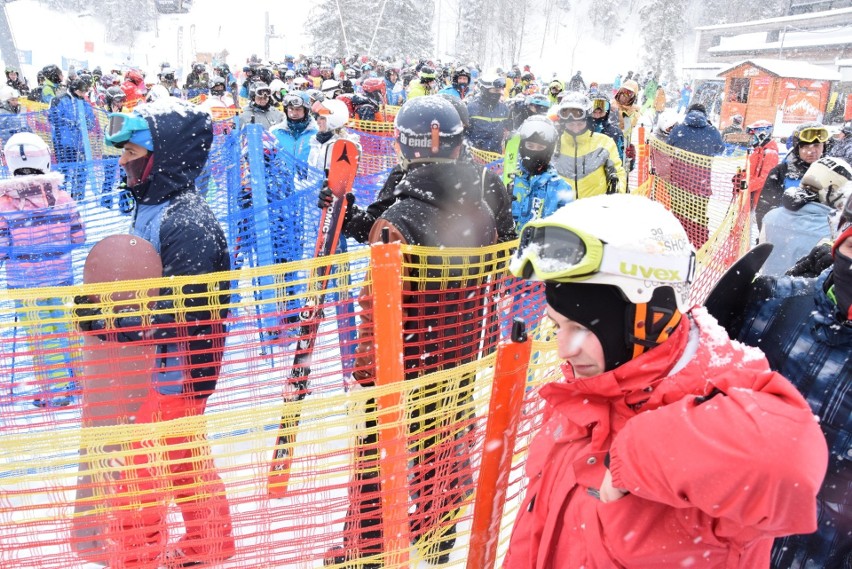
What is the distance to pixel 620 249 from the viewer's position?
1240mm

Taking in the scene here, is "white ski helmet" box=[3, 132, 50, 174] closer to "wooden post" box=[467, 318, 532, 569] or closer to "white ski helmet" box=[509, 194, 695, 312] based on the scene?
"wooden post" box=[467, 318, 532, 569]

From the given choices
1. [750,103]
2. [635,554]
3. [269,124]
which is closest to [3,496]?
[635,554]

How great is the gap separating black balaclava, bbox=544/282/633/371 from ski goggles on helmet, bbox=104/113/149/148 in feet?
8.20

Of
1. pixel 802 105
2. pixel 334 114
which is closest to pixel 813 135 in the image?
pixel 334 114

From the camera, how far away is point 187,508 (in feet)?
6.56

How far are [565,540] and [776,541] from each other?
110 centimetres

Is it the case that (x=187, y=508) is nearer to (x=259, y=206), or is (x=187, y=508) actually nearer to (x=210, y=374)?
(x=210, y=374)

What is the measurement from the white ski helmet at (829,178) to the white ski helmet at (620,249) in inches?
137

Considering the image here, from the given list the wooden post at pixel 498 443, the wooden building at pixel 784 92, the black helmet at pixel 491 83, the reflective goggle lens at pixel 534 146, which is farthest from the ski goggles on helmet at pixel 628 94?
the wooden building at pixel 784 92

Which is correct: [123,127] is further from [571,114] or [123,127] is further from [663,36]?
[663,36]

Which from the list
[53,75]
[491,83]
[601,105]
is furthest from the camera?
[53,75]

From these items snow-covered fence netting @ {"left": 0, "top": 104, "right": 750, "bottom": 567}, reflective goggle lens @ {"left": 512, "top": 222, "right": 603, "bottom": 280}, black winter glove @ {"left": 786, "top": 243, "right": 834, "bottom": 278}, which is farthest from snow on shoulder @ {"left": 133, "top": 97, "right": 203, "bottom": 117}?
black winter glove @ {"left": 786, "top": 243, "right": 834, "bottom": 278}

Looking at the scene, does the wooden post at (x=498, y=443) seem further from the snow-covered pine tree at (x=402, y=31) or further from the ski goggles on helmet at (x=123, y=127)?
the snow-covered pine tree at (x=402, y=31)

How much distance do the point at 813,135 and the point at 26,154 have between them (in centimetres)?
697
